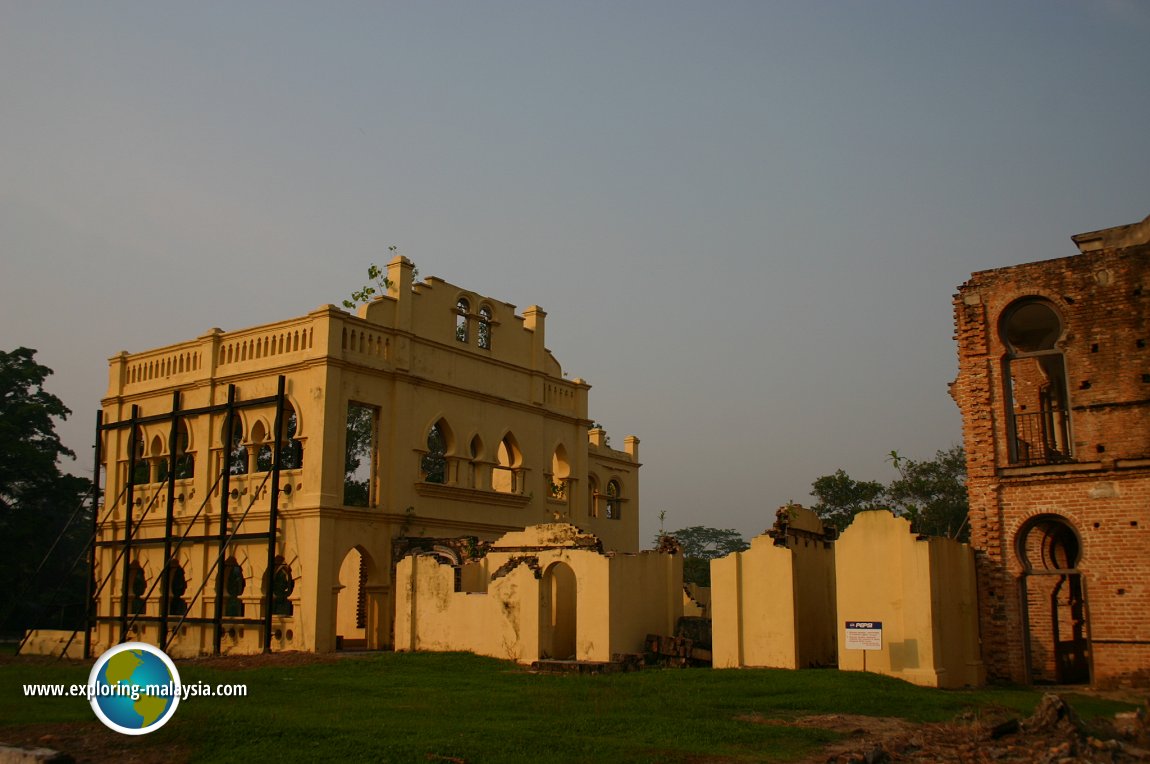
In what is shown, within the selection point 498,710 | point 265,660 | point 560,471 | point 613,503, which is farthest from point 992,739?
point 613,503

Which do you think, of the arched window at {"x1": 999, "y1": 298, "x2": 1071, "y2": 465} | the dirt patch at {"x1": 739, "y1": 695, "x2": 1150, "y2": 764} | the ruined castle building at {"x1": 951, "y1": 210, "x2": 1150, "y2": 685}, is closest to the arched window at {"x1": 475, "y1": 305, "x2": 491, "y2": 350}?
the ruined castle building at {"x1": 951, "y1": 210, "x2": 1150, "y2": 685}

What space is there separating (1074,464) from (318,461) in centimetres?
1514

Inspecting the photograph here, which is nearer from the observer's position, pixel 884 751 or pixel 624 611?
pixel 884 751

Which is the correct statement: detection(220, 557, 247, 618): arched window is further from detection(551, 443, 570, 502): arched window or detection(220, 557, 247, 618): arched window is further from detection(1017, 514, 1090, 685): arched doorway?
detection(1017, 514, 1090, 685): arched doorway

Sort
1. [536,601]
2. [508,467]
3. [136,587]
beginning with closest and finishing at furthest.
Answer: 1. [536,601]
2. [136,587]
3. [508,467]

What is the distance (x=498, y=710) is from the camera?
14.5 m

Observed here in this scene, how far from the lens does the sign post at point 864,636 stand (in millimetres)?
18203

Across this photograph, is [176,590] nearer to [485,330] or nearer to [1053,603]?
[485,330]

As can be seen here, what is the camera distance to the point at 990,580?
19.3m

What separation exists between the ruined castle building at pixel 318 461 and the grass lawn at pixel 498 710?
4.14m

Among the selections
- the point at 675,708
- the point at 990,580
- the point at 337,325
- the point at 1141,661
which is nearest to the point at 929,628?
the point at 990,580

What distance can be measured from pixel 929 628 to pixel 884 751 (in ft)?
20.7

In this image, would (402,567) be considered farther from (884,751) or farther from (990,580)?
(884,751)

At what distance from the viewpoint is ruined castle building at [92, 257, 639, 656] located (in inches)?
932
